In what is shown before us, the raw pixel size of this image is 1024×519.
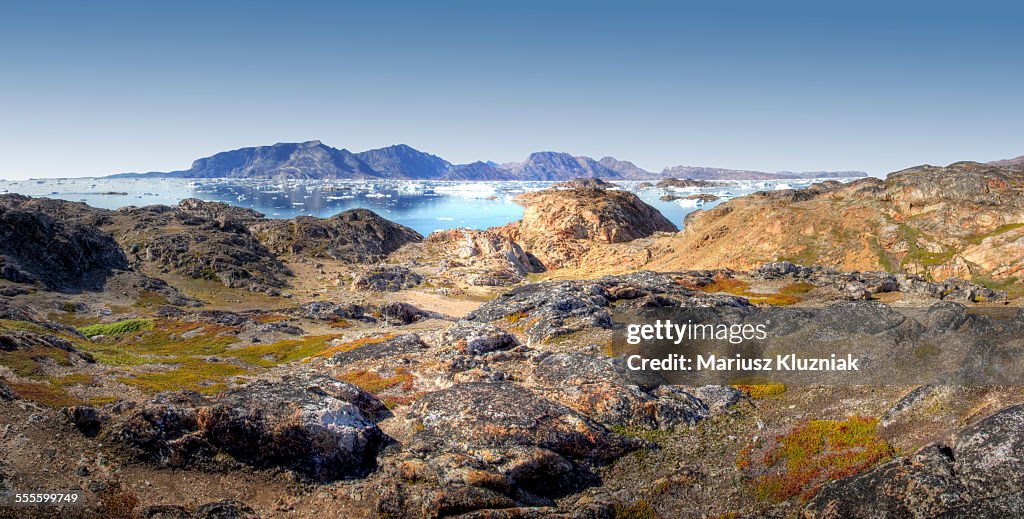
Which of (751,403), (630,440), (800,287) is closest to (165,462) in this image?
(630,440)

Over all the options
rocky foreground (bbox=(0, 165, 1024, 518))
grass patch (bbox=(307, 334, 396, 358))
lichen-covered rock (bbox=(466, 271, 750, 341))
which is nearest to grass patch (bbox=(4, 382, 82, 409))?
rocky foreground (bbox=(0, 165, 1024, 518))

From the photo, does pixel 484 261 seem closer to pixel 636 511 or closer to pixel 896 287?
pixel 896 287

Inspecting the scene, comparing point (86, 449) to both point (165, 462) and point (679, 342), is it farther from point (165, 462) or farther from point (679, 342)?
point (679, 342)

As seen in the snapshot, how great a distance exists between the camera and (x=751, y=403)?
1002 inches

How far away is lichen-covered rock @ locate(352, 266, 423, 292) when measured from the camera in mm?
103500

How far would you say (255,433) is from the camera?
19.9 meters

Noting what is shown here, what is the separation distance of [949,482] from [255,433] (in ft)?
74.6

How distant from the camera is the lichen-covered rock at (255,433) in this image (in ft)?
62.4

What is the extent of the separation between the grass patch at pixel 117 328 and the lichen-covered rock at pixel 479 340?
44.7 metres

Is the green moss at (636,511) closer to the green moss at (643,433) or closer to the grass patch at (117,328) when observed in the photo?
the green moss at (643,433)

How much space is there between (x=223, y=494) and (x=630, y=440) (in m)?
15.3

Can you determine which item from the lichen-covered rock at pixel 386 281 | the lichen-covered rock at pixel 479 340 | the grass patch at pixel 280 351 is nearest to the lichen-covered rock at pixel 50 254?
the lichen-covered rock at pixel 386 281

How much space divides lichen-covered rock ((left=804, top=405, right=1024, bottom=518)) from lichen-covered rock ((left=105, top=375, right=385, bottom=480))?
16026 millimetres

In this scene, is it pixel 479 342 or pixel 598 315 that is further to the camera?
pixel 598 315
